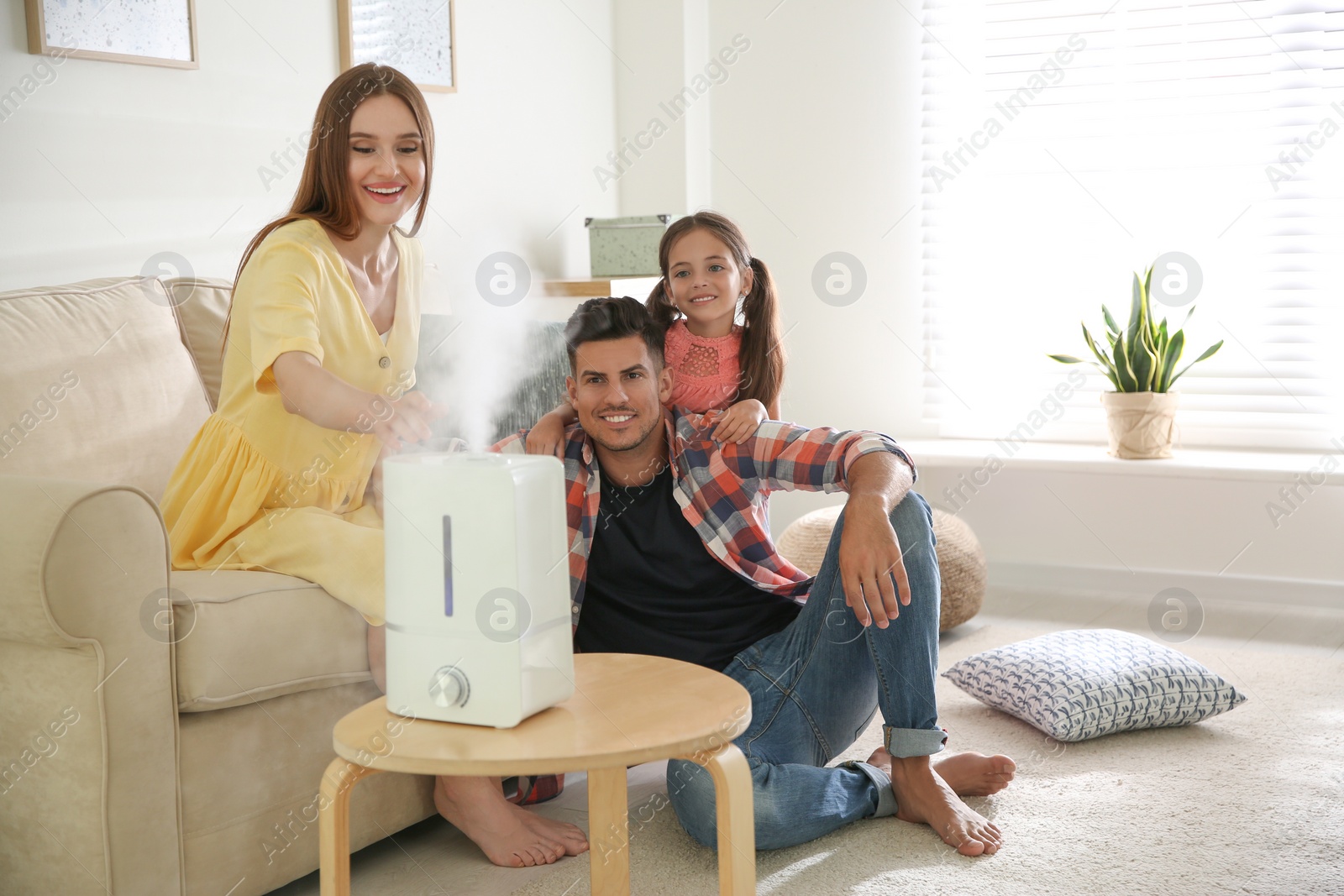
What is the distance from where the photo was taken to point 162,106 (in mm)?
2375

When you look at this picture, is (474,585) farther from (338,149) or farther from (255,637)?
(338,149)

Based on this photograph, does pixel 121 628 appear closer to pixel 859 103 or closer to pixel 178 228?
pixel 178 228

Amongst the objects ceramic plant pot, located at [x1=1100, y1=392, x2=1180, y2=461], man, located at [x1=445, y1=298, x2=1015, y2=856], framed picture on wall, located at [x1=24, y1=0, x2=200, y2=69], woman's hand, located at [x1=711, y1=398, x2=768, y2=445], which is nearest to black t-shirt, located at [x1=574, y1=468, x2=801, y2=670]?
man, located at [x1=445, y1=298, x2=1015, y2=856]

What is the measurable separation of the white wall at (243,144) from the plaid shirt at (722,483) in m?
1.02

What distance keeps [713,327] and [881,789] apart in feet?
3.04

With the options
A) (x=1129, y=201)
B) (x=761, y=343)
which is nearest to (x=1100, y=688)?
(x=761, y=343)

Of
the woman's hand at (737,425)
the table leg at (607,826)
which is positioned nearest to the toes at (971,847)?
the table leg at (607,826)

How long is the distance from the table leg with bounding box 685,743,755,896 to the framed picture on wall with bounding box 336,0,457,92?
7.19ft

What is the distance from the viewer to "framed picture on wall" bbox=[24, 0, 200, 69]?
2.15 m

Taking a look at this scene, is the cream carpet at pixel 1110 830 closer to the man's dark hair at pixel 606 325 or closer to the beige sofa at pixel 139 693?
the beige sofa at pixel 139 693

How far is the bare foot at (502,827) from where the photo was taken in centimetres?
179

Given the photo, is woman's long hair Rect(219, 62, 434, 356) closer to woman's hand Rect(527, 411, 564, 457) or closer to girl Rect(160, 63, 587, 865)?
girl Rect(160, 63, 587, 865)

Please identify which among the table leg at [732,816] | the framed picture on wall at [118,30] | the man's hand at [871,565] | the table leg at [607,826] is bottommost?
the table leg at [607,826]

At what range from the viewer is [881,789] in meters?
1.86
